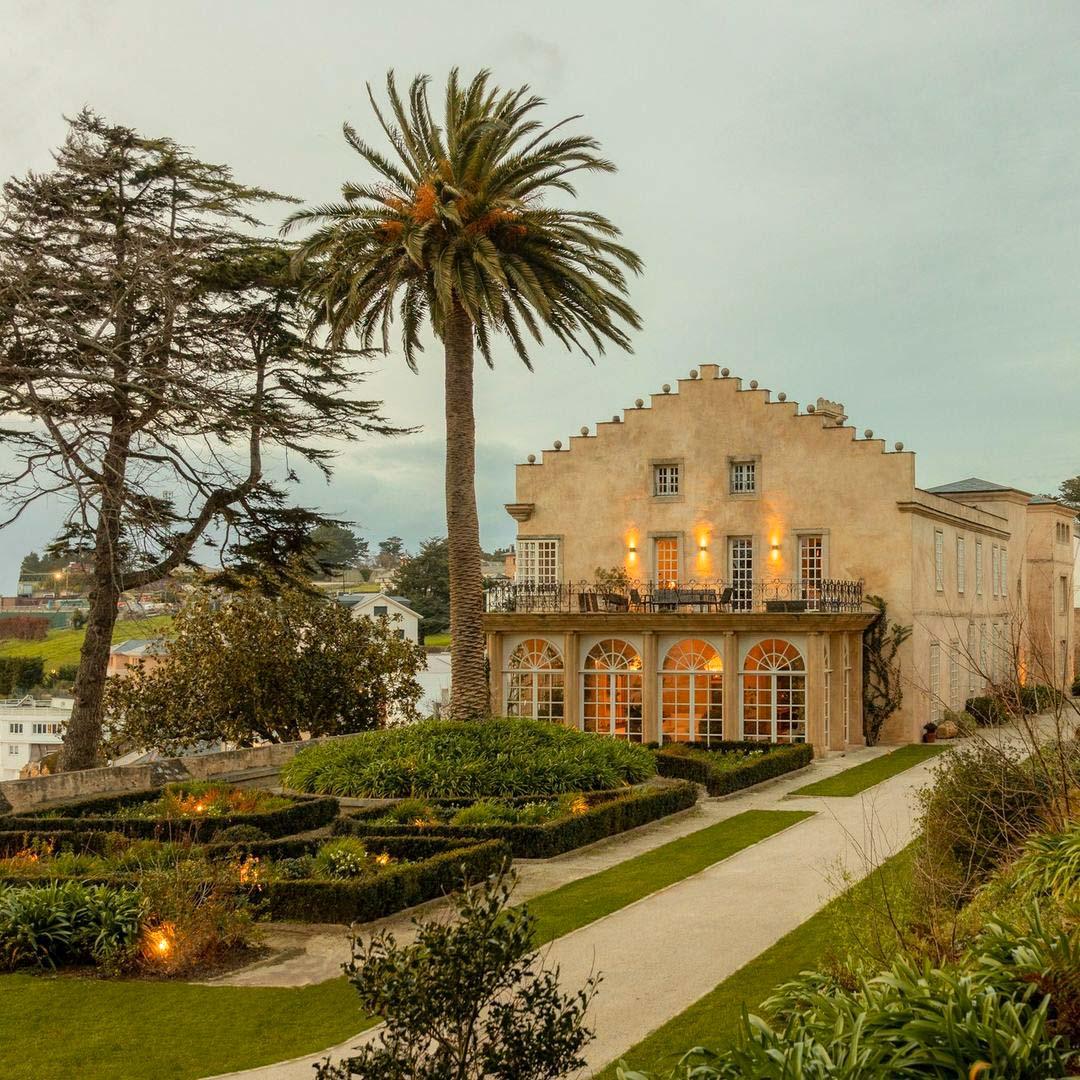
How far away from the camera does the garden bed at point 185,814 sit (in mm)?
19234

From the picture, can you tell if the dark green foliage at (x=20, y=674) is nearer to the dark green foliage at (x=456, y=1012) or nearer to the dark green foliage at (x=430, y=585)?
the dark green foliage at (x=430, y=585)

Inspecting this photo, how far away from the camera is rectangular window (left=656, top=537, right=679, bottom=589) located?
41.2 metres

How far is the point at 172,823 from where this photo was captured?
19391 millimetres

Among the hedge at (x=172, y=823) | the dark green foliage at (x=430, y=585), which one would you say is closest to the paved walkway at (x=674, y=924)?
the hedge at (x=172, y=823)

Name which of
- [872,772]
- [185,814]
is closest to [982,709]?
[872,772]

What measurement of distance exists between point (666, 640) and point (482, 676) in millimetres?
10257

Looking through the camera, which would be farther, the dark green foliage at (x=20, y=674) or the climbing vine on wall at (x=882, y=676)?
the dark green foliage at (x=20, y=674)

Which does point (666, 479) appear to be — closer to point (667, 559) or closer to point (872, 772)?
point (667, 559)

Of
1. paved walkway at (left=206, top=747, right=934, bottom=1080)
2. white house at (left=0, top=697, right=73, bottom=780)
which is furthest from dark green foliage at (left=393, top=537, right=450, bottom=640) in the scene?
paved walkway at (left=206, top=747, right=934, bottom=1080)

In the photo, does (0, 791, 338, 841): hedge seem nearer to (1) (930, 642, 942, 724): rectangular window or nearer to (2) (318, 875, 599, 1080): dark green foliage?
(2) (318, 875, 599, 1080): dark green foliage

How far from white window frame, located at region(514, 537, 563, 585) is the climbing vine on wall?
10202 mm

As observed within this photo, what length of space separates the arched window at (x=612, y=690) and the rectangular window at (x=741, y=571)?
4879 mm

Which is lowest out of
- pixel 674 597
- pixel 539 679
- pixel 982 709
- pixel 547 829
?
pixel 547 829

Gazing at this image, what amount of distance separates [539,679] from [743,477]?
9405mm
